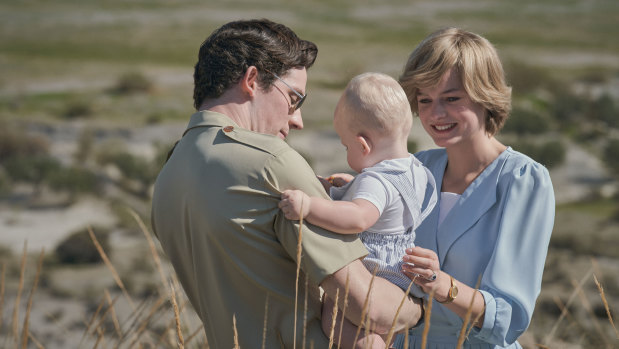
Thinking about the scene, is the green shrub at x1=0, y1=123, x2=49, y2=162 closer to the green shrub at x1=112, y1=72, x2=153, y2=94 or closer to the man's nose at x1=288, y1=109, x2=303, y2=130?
the green shrub at x1=112, y1=72, x2=153, y2=94

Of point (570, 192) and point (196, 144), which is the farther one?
point (570, 192)

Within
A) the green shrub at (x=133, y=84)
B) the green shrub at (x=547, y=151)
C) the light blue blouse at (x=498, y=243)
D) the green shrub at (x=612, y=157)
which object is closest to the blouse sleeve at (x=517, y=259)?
the light blue blouse at (x=498, y=243)

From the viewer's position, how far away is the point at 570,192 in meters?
27.5

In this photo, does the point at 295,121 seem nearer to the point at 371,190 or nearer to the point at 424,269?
the point at 371,190

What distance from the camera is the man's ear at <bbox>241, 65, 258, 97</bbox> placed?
222 cm

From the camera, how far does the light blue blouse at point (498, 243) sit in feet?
8.50

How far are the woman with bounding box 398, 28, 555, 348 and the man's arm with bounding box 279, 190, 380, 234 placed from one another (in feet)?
0.86

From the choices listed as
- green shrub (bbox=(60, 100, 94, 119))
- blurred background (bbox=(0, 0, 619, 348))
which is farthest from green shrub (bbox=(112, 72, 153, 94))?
green shrub (bbox=(60, 100, 94, 119))

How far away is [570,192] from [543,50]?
1134 inches

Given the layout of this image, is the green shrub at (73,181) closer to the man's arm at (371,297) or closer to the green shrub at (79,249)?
the green shrub at (79,249)

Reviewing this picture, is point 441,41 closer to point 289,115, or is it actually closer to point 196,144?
point 289,115

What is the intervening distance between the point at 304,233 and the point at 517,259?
1026mm

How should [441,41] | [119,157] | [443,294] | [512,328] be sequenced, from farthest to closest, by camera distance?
[119,157], [441,41], [512,328], [443,294]

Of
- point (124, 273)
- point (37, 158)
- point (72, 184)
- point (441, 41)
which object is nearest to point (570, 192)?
point (124, 273)
